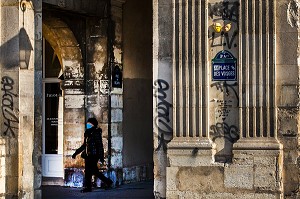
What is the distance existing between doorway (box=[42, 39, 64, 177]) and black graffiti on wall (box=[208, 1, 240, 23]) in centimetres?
612

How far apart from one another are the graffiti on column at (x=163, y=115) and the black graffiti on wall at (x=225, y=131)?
75cm

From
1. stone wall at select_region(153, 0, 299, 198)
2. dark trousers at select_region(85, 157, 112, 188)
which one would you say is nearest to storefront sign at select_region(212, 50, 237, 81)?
stone wall at select_region(153, 0, 299, 198)

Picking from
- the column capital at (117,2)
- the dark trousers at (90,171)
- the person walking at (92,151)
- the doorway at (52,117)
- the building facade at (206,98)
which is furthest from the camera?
the doorway at (52,117)

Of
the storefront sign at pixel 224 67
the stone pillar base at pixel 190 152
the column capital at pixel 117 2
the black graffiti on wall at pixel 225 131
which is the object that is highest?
the column capital at pixel 117 2

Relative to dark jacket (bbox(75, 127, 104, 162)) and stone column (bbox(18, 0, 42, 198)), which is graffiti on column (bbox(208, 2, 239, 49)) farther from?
dark jacket (bbox(75, 127, 104, 162))

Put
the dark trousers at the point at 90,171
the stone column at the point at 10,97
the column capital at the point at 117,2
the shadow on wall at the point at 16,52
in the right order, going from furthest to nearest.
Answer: the column capital at the point at 117,2, the dark trousers at the point at 90,171, the shadow on wall at the point at 16,52, the stone column at the point at 10,97

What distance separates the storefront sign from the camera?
42.2 ft

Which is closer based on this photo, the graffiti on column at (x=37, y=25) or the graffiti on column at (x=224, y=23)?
the graffiti on column at (x=224, y=23)

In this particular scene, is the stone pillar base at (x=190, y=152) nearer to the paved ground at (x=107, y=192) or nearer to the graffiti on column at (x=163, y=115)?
the graffiti on column at (x=163, y=115)

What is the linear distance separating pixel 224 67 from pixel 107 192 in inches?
189

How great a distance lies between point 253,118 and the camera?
A: 499 inches

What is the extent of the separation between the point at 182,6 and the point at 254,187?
11.0 ft

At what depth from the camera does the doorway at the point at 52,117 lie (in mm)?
17984

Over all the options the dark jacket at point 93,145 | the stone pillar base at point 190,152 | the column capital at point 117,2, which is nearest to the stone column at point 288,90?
the stone pillar base at point 190,152
